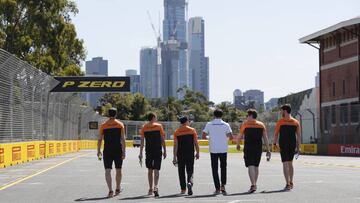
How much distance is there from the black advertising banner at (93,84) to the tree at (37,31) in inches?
226

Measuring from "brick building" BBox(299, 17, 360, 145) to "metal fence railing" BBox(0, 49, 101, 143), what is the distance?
1762cm

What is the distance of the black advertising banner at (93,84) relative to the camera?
170ft

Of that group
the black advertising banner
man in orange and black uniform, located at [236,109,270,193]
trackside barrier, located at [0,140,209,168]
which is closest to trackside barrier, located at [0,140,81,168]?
trackside barrier, located at [0,140,209,168]

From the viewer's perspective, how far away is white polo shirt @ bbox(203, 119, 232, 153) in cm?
1440

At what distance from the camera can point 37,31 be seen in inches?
2320

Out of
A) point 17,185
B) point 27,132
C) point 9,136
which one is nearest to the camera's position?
point 17,185

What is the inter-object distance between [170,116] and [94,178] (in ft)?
436

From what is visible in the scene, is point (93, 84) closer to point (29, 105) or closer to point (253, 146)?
point (29, 105)

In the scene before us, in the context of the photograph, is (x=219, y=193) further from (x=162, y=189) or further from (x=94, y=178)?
(x=94, y=178)

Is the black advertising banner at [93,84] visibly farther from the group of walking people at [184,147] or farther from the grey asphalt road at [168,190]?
the group of walking people at [184,147]

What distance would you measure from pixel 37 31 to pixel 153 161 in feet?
153

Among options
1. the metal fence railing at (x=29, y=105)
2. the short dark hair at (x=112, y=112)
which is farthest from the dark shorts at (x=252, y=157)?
the metal fence railing at (x=29, y=105)

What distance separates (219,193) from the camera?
14.4 m

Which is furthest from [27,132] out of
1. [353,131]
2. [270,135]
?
[270,135]
